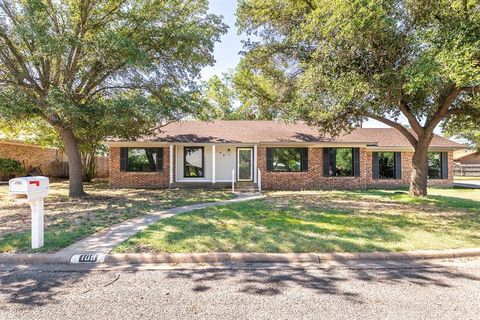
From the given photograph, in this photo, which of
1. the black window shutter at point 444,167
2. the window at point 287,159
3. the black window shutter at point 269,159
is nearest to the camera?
the black window shutter at point 269,159

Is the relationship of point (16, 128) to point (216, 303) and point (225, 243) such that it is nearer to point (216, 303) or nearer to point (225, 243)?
point (225, 243)

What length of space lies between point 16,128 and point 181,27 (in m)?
15.1

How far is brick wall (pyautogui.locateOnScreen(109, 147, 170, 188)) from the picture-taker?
17.0 m

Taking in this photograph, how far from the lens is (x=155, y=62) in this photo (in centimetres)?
1263

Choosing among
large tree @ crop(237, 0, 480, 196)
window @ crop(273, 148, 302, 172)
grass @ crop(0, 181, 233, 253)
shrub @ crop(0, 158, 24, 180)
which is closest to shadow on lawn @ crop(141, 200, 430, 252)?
grass @ crop(0, 181, 233, 253)

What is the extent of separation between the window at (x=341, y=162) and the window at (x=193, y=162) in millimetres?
7286

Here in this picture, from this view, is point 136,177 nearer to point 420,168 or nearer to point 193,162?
point 193,162

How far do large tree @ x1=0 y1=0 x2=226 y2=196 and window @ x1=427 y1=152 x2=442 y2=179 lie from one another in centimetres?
1586

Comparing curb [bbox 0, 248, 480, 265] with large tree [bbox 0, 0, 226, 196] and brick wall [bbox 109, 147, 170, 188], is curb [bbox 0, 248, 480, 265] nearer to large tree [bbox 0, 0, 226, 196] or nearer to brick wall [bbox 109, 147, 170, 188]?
large tree [bbox 0, 0, 226, 196]

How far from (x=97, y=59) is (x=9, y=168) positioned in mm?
13485

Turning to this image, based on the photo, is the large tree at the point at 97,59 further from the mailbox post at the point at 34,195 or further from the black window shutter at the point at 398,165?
the black window shutter at the point at 398,165

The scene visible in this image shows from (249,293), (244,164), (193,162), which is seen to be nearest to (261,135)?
(244,164)

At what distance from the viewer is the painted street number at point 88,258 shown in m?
4.93

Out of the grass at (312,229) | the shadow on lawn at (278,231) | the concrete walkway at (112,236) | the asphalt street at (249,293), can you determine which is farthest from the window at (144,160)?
the asphalt street at (249,293)
